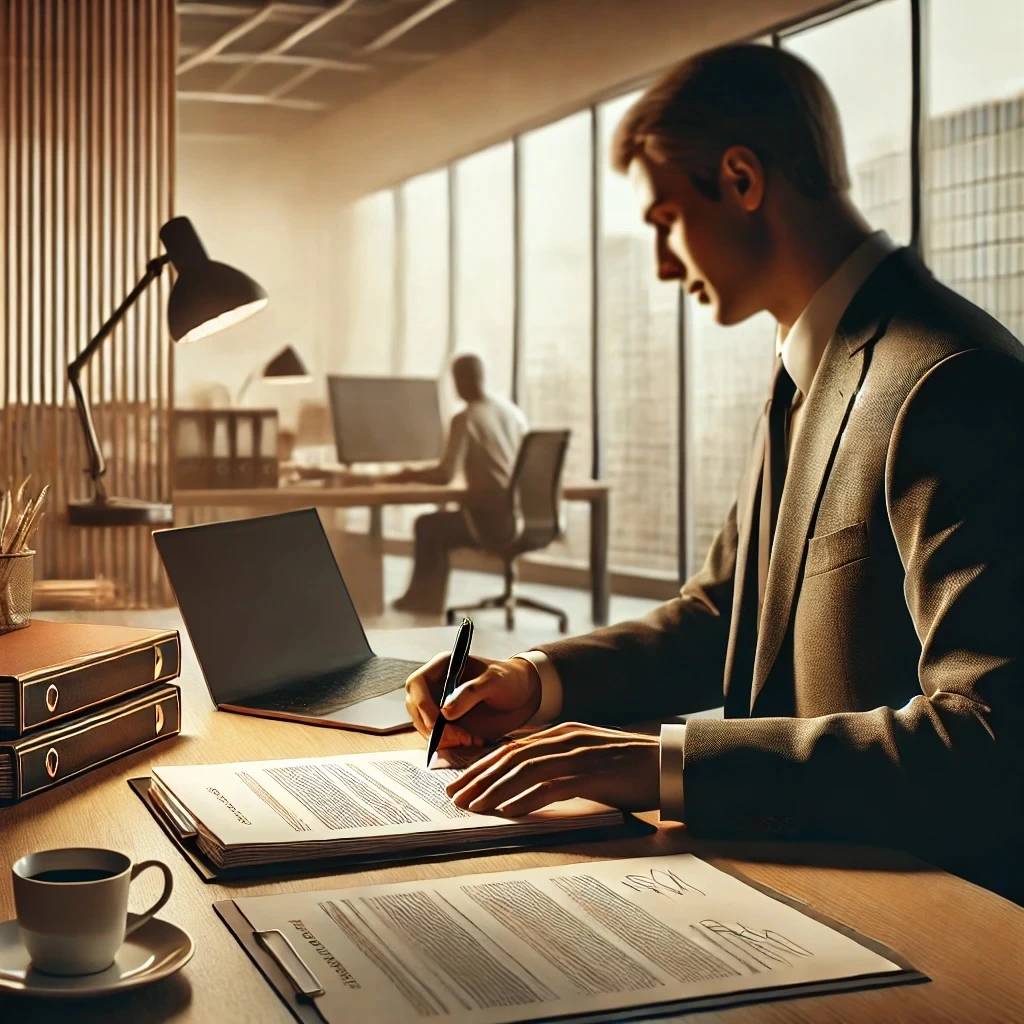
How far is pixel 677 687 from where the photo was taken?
1.47 meters

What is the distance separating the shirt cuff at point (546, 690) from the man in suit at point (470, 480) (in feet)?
15.8

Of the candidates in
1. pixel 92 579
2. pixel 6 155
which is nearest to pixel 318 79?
pixel 6 155

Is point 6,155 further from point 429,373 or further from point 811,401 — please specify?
point 429,373

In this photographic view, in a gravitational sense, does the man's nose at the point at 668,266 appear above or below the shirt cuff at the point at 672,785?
above

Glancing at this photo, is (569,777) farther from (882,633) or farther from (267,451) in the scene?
(267,451)

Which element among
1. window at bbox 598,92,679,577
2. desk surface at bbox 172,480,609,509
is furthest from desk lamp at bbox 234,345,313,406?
window at bbox 598,92,679,577

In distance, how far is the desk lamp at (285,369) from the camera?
6.71 meters

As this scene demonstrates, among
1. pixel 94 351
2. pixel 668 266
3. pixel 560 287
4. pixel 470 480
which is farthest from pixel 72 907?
pixel 560 287

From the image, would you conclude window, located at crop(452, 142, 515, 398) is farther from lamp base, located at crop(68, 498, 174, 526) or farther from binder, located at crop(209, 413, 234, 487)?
lamp base, located at crop(68, 498, 174, 526)

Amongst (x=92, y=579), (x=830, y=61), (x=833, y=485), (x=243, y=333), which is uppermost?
(x=830, y=61)

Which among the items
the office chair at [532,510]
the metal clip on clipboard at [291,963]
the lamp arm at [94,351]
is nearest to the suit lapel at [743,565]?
the metal clip on clipboard at [291,963]

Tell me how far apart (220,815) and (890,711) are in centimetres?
53

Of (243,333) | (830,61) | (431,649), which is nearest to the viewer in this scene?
(431,649)

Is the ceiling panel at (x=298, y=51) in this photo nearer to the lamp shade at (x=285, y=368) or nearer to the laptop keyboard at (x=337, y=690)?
the lamp shade at (x=285, y=368)
